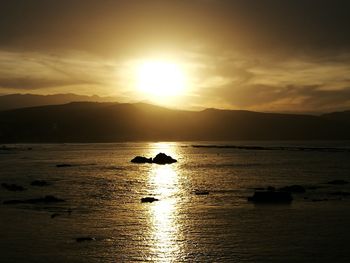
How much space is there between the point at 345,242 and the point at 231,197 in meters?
28.5

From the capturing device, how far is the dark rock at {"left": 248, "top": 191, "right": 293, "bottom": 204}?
2349 inches

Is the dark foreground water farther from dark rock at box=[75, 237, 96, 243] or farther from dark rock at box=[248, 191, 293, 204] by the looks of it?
dark rock at box=[248, 191, 293, 204]

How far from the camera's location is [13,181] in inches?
3467

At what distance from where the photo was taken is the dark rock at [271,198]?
59656 millimetres

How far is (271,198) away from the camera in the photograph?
60031 millimetres

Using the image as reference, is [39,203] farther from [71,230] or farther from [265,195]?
[265,195]

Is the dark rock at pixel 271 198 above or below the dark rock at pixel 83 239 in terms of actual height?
above

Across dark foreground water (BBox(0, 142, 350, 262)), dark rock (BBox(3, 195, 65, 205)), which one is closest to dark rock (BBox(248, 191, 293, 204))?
dark foreground water (BBox(0, 142, 350, 262))

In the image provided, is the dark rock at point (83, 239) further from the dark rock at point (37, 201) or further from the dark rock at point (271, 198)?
the dark rock at point (271, 198)

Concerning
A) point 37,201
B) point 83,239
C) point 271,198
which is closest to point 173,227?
point 83,239

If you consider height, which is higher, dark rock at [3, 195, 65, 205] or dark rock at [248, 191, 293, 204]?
dark rock at [248, 191, 293, 204]

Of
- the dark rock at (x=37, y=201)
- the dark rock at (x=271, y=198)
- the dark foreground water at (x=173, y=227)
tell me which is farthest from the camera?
the dark rock at (x=271, y=198)

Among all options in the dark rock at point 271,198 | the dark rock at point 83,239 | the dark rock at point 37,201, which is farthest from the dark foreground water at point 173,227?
the dark rock at point 37,201

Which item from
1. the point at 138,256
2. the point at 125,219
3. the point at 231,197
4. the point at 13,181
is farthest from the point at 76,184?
the point at 138,256
